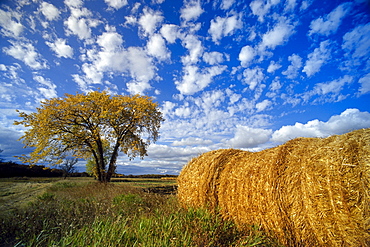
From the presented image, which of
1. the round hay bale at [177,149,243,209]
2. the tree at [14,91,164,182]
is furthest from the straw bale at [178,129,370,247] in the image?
the tree at [14,91,164,182]

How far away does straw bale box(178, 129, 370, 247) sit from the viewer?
10.3 feet

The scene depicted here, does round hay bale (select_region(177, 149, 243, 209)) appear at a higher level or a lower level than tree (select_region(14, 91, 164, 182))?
lower

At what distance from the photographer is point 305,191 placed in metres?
3.69

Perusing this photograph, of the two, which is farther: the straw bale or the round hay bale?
the round hay bale

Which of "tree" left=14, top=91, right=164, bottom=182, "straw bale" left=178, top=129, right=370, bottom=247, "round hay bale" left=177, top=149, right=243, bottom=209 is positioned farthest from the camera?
"tree" left=14, top=91, right=164, bottom=182

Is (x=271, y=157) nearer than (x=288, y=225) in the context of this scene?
No

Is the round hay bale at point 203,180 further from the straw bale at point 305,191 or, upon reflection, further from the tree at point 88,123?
the tree at point 88,123

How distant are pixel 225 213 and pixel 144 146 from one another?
18043 mm

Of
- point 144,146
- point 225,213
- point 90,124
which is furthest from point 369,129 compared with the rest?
point 90,124

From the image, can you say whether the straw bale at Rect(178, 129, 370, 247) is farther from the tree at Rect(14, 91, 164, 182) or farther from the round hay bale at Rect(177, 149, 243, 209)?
the tree at Rect(14, 91, 164, 182)

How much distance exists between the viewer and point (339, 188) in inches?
128

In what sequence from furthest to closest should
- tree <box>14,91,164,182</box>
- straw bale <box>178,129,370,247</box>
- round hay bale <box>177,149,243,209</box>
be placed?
tree <box>14,91,164,182</box>
round hay bale <box>177,149,243,209</box>
straw bale <box>178,129,370,247</box>

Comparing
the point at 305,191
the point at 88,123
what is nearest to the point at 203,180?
the point at 305,191

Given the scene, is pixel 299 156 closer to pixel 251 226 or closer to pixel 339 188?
pixel 339 188
